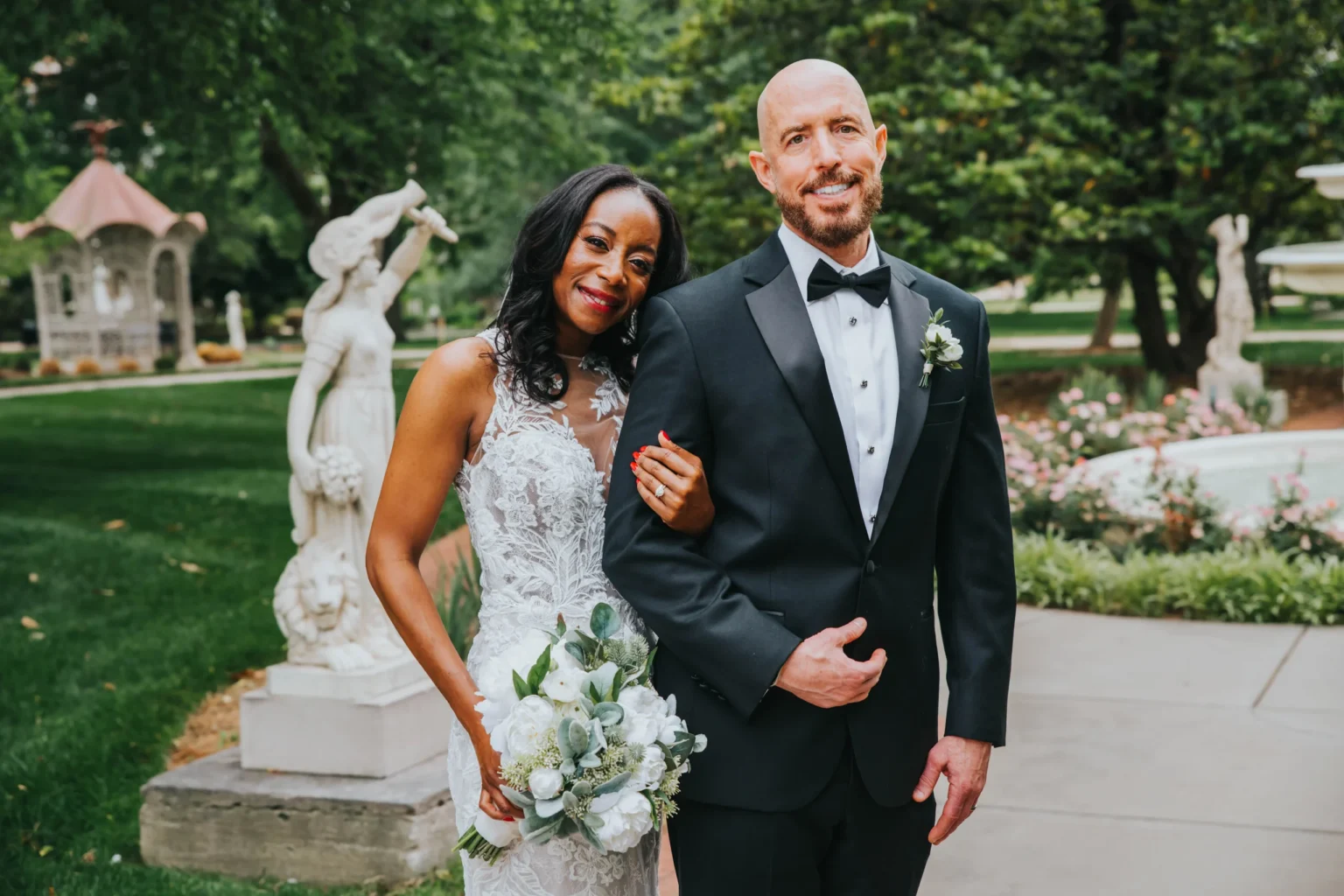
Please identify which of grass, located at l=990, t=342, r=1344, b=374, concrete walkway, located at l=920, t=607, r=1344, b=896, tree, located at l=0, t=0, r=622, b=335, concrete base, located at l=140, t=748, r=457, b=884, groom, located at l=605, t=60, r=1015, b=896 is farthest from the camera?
grass, located at l=990, t=342, r=1344, b=374

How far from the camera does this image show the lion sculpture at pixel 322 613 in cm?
532

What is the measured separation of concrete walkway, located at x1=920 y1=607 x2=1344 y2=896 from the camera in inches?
177

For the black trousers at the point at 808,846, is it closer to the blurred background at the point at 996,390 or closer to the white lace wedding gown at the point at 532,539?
the white lace wedding gown at the point at 532,539

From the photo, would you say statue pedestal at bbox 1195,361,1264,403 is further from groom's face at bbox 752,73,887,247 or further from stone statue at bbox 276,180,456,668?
groom's face at bbox 752,73,887,247

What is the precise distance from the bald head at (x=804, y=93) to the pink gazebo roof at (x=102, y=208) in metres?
30.7

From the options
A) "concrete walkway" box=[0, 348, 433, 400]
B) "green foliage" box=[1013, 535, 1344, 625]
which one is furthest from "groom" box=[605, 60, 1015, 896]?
"concrete walkway" box=[0, 348, 433, 400]

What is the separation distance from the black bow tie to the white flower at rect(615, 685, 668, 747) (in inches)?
29.9

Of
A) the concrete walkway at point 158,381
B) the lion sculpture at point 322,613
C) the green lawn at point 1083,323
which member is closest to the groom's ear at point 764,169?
the lion sculpture at point 322,613

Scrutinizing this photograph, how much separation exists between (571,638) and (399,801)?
2638mm

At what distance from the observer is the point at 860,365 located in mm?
2527

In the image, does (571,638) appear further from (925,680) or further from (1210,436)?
(1210,436)

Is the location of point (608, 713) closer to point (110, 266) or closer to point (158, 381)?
point (158, 381)

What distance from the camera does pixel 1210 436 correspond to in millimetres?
12180

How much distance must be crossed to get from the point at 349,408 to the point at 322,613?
79 cm
